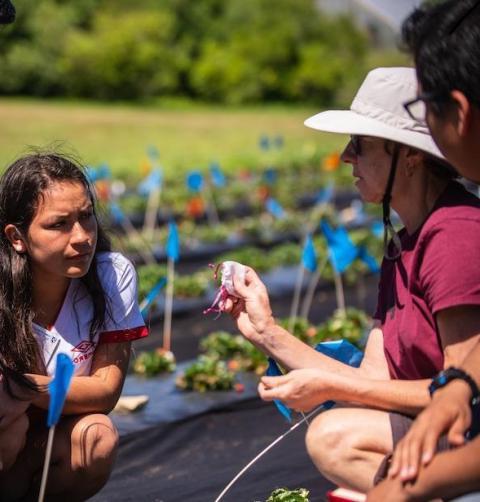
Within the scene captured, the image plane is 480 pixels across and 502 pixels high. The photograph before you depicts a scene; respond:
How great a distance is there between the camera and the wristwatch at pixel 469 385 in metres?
1.83

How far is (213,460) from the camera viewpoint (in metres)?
3.22

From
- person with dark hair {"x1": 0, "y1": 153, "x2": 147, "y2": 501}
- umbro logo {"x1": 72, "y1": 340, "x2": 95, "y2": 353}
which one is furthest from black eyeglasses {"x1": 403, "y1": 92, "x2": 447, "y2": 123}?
umbro logo {"x1": 72, "y1": 340, "x2": 95, "y2": 353}

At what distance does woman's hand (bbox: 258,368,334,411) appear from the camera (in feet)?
6.60

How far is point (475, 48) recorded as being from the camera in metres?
1.78

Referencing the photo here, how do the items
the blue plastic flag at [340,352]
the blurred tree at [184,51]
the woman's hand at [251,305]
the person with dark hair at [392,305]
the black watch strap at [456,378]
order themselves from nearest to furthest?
the black watch strap at [456,378] < the person with dark hair at [392,305] < the woman's hand at [251,305] < the blue plastic flag at [340,352] < the blurred tree at [184,51]

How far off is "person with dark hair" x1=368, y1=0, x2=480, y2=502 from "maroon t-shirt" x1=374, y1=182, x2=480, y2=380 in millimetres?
136

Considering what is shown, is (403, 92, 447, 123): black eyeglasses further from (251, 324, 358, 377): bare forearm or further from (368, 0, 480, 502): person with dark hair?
(251, 324, 358, 377): bare forearm

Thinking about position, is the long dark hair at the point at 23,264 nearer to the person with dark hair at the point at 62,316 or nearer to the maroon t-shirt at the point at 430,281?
the person with dark hair at the point at 62,316

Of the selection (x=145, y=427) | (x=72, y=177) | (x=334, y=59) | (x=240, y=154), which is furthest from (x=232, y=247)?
(x=334, y=59)

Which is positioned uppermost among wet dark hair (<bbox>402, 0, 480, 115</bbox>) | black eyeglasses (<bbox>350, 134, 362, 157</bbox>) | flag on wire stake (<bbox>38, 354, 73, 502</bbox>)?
wet dark hair (<bbox>402, 0, 480, 115</bbox>)

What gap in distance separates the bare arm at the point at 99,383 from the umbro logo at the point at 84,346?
2 centimetres

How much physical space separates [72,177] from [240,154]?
555 inches

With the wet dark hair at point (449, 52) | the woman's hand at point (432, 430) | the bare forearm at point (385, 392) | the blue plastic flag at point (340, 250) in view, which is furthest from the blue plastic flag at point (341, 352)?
the blue plastic flag at point (340, 250)

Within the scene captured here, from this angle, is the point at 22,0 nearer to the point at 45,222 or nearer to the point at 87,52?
the point at 87,52
